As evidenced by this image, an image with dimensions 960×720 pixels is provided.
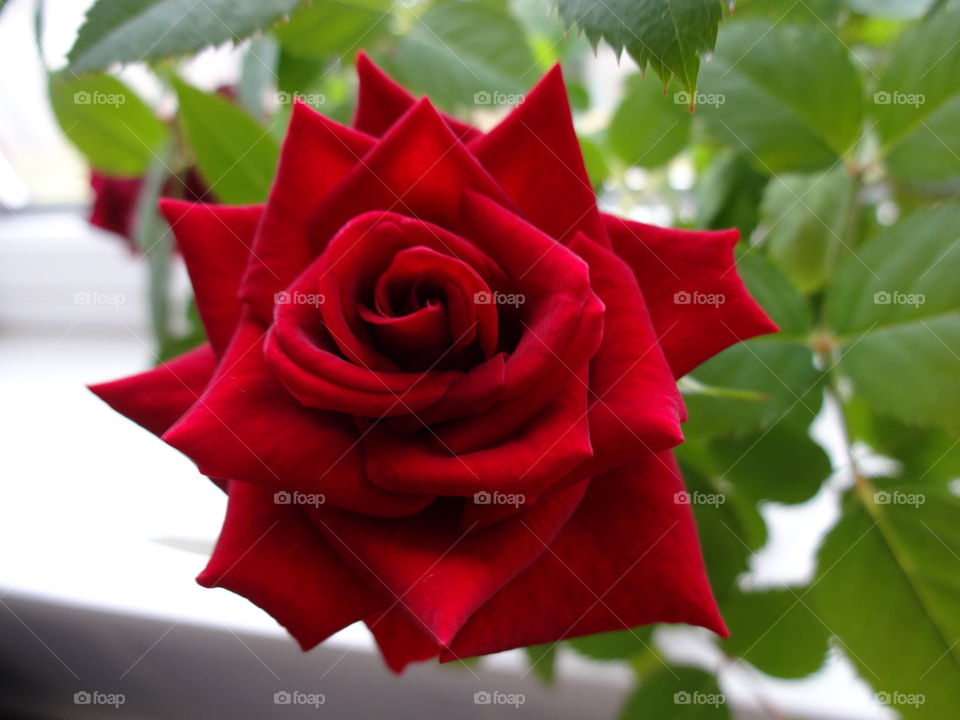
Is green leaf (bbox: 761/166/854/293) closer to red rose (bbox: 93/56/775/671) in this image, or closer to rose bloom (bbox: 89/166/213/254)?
red rose (bbox: 93/56/775/671)

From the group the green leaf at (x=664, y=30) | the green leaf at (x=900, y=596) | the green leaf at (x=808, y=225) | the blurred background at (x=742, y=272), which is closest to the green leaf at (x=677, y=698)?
the blurred background at (x=742, y=272)

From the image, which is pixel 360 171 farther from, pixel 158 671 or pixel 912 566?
pixel 158 671

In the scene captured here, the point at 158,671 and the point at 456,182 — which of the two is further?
the point at 158,671

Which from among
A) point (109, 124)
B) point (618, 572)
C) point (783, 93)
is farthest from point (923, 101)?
point (109, 124)

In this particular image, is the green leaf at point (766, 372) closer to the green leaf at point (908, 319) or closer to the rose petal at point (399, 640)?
the green leaf at point (908, 319)

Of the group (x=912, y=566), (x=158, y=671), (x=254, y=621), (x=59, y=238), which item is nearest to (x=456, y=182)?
(x=912, y=566)

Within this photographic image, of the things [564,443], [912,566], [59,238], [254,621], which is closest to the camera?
[564,443]
